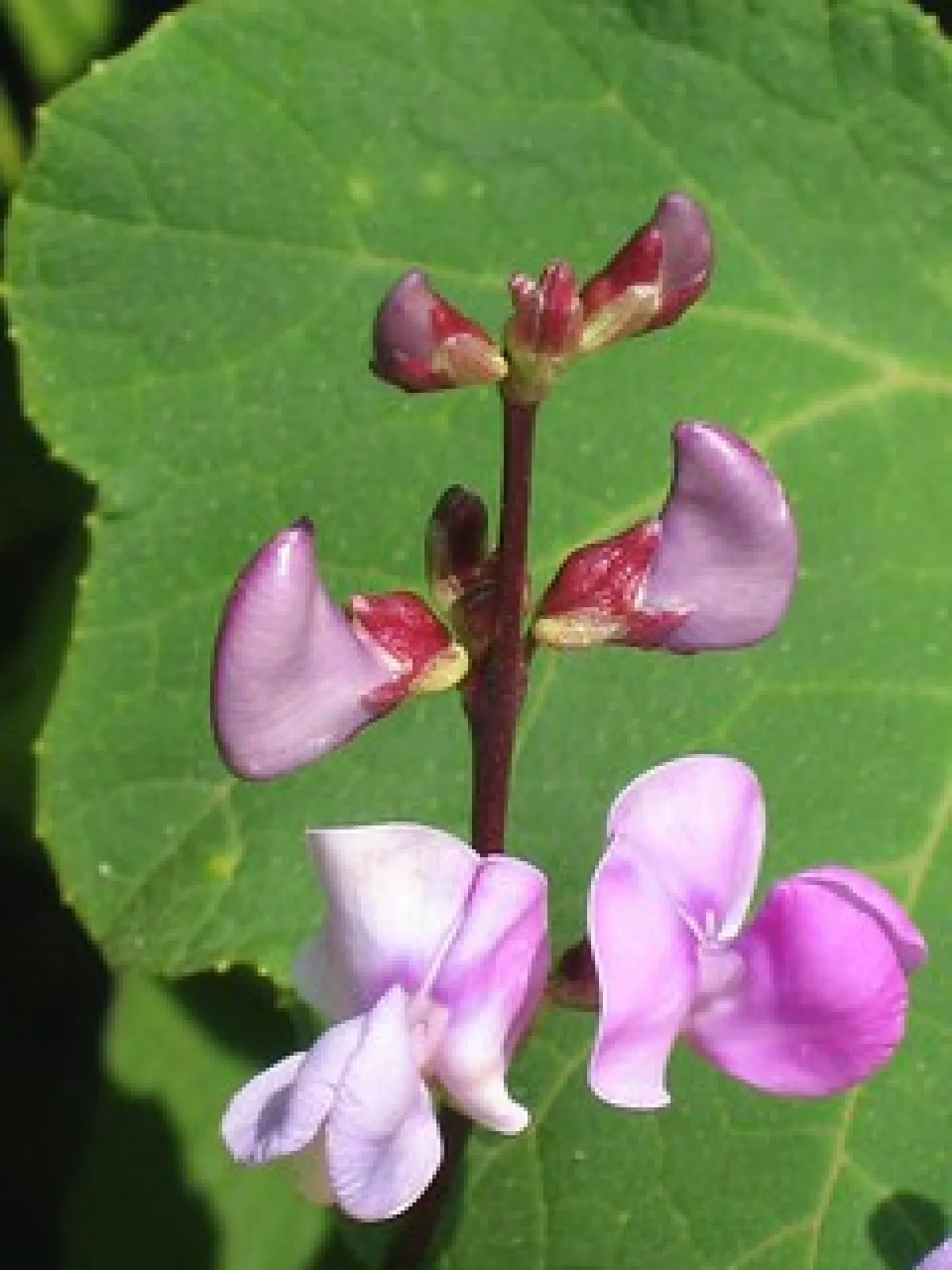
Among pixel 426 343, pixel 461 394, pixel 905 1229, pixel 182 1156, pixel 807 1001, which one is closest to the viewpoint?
pixel 426 343

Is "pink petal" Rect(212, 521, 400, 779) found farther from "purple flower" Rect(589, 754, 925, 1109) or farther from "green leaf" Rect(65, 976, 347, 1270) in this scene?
"green leaf" Rect(65, 976, 347, 1270)

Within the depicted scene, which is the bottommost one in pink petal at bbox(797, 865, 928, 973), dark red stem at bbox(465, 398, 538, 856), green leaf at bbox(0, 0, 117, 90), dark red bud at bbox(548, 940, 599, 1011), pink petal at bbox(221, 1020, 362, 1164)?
green leaf at bbox(0, 0, 117, 90)

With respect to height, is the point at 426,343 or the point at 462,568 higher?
the point at 426,343

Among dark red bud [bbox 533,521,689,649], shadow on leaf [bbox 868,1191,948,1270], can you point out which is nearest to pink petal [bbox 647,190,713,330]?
dark red bud [bbox 533,521,689,649]

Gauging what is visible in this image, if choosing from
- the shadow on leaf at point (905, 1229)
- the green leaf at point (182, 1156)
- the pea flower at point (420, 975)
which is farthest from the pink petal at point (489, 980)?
the green leaf at point (182, 1156)

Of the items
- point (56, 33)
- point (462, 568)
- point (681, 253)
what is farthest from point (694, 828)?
point (56, 33)

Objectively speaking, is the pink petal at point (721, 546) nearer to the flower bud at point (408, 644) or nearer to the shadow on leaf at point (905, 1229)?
the flower bud at point (408, 644)

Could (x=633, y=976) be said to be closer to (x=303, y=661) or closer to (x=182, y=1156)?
(x=303, y=661)
